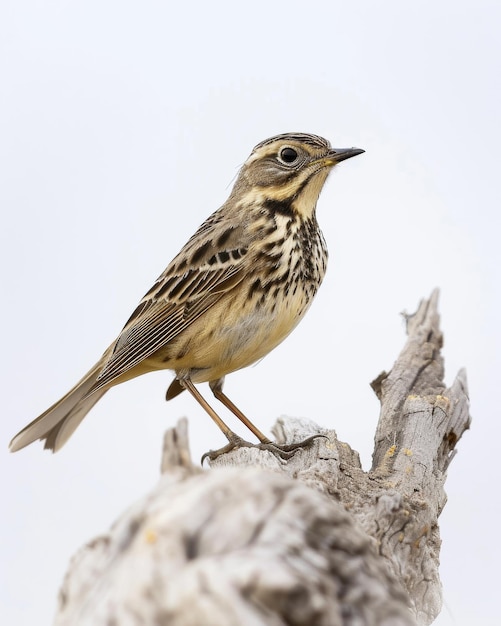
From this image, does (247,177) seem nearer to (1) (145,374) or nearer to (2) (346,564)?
(1) (145,374)

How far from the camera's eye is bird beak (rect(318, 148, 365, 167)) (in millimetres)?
6637

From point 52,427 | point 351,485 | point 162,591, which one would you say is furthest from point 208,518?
point 52,427

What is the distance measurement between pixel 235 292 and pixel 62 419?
5.73 feet

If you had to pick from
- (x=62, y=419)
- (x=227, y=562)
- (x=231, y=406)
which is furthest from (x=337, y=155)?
(x=227, y=562)

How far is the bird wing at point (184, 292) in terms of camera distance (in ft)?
20.9

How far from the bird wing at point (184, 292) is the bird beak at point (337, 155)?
0.76 m

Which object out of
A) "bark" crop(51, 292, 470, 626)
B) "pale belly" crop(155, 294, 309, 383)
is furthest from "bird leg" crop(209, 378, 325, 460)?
"bark" crop(51, 292, 470, 626)

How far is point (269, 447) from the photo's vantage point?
629 cm

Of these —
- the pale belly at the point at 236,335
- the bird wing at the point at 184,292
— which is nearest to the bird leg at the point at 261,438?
the pale belly at the point at 236,335

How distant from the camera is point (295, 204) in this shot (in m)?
6.67

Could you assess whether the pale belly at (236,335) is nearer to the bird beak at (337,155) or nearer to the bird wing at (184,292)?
the bird wing at (184,292)

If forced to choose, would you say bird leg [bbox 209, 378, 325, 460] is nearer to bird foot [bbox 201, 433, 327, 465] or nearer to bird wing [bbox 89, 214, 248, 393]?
bird foot [bbox 201, 433, 327, 465]

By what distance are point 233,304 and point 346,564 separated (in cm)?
330

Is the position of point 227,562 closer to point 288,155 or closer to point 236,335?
point 236,335
